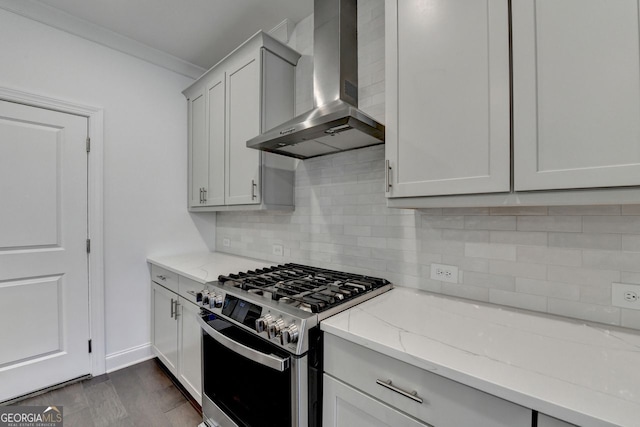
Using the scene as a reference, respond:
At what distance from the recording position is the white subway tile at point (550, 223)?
1.10 meters

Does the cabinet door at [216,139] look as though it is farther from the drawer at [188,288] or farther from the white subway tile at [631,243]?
A: the white subway tile at [631,243]

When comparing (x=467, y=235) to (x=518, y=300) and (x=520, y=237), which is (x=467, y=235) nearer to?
(x=520, y=237)

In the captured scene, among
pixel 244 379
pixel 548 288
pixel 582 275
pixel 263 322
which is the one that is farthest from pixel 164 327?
pixel 582 275

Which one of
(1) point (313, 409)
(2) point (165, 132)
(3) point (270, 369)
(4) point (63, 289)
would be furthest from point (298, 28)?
(4) point (63, 289)

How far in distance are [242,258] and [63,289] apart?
1362 mm

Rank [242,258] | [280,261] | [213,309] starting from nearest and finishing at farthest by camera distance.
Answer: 1. [213,309]
2. [280,261]
3. [242,258]

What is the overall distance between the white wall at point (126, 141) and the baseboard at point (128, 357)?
2cm

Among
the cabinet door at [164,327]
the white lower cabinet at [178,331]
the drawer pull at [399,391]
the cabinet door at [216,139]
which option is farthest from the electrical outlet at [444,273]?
the cabinet door at [164,327]

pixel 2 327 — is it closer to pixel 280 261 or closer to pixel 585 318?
pixel 280 261

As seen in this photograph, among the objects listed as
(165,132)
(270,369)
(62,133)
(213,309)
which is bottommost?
(270,369)

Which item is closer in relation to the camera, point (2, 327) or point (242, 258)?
point (2, 327)

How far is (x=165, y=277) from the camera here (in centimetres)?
228

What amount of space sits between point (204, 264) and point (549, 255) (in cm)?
222

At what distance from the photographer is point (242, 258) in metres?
2.62
